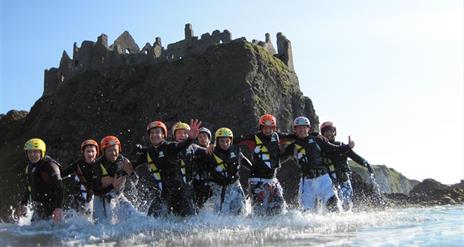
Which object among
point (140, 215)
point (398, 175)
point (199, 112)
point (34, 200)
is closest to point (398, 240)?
point (140, 215)

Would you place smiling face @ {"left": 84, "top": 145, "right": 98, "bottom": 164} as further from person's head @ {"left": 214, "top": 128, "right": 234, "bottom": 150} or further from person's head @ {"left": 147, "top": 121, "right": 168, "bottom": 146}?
person's head @ {"left": 214, "top": 128, "right": 234, "bottom": 150}

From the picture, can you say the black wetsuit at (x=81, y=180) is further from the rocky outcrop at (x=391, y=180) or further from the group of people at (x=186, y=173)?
the rocky outcrop at (x=391, y=180)

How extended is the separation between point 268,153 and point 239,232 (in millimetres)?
2917

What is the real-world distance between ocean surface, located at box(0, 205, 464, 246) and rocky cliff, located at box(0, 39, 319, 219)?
1008 inches

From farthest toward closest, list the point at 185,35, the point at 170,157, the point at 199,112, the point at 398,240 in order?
the point at 185,35, the point at 199,112, the point at 170,157, the point at 398,240

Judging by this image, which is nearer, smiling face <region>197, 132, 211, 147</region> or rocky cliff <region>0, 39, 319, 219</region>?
smiling face <region>197, 132, 211, 147</region>

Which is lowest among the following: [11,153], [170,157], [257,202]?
[257,202]

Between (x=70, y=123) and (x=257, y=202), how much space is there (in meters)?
34.9

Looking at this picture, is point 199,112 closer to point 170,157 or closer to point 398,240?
point 170,157

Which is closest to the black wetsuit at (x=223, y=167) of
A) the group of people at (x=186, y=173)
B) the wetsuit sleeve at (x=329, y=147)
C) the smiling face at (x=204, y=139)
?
the group of people at (x=186, y=173)

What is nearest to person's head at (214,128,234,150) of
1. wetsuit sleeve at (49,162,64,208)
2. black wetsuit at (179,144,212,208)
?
black wetsuit at (179,144,212,208)

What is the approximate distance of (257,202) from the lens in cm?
1099

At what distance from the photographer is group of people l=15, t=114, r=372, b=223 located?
392 inches

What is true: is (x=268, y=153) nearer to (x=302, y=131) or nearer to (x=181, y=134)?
(x=302, y=131)
